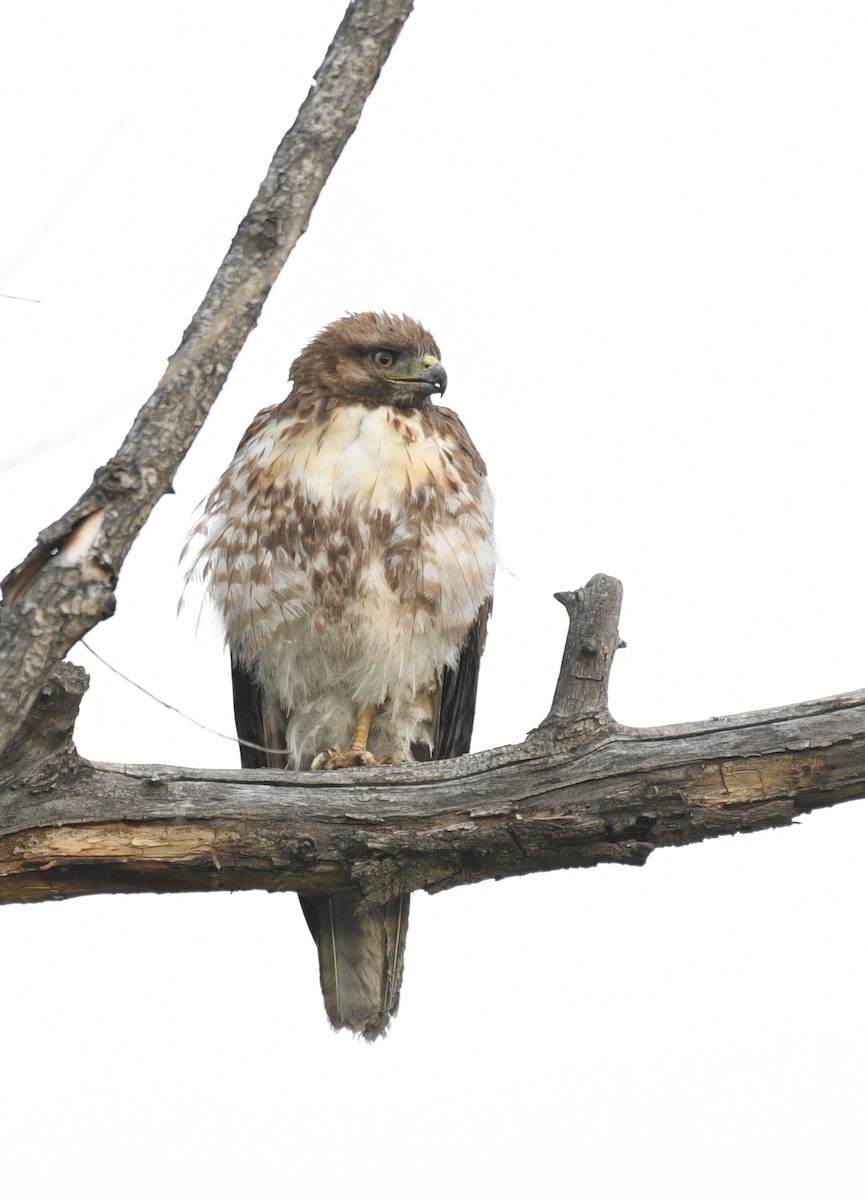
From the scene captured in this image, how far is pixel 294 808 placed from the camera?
170 inches

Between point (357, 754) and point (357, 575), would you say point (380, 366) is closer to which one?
point (357, 575)

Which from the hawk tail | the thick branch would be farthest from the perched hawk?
the thick branch

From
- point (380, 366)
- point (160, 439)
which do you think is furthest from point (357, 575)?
point (160, 439)

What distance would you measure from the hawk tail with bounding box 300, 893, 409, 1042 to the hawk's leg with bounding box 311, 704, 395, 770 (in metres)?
0.60

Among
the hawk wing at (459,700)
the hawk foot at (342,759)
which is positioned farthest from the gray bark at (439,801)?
the hawk wing at (459,700)

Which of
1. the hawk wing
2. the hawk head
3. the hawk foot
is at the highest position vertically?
the hawk head

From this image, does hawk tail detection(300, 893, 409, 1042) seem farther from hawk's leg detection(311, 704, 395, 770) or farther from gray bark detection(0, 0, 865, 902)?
gray bark detection(0, 0, 865, 902)

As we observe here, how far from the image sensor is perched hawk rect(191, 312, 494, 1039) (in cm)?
562

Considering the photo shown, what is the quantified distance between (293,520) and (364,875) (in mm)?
1816

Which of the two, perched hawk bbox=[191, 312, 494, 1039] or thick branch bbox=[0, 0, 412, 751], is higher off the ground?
perched hawk bbox=[191, 312, 494, 1039]

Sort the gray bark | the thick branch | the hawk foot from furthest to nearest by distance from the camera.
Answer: the hawk foot < the gray bark < the thick branch

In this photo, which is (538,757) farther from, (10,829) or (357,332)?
(357,332)

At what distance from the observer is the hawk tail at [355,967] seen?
5352mm

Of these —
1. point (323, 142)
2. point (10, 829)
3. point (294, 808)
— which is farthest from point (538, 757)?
point (323, 142)
